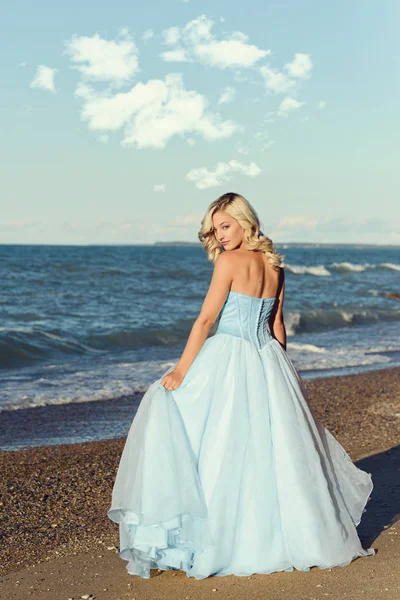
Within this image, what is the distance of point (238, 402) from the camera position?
3541mm

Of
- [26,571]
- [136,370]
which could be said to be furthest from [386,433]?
[136,370]

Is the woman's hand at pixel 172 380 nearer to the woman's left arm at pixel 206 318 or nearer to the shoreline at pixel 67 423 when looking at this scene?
the woman's left arm at pixel 206 318

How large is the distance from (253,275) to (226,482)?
1043 millimetres

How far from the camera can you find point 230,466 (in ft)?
11.3

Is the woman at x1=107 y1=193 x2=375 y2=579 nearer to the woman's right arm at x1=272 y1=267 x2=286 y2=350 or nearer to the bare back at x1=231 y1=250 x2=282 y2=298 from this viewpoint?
the bare back at x1=231 y1=250 x2=282 y2=298

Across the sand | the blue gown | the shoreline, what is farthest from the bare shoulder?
the shoreline

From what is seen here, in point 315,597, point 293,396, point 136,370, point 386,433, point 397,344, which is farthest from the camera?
point 397,344

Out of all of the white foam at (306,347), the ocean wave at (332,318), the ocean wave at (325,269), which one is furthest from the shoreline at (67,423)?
the ocean wave at (325,269)

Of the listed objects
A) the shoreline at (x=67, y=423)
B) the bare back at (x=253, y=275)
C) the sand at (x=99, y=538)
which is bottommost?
the shoreline at (x=67, y=423)

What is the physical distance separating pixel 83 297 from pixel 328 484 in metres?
24.1

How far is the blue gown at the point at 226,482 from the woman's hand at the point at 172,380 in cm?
2

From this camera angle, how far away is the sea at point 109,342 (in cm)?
903

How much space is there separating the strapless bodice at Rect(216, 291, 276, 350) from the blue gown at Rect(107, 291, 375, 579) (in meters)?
0.13

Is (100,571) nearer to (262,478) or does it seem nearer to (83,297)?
(262,478)
